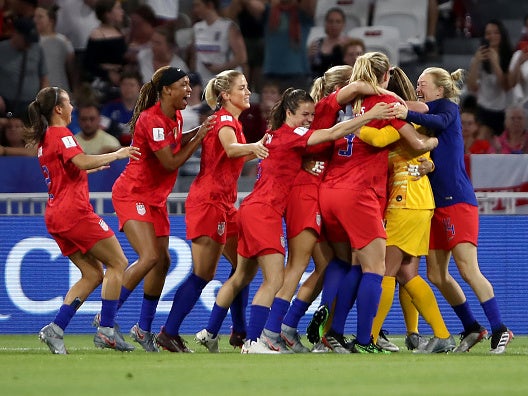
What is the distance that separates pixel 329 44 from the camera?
15.5 meters

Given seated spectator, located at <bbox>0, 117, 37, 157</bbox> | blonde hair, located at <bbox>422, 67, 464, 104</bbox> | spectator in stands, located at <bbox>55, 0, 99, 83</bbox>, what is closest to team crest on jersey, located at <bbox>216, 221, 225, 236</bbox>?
blonde hair, located at <bbox>422, 67, 464, 104</bbox>

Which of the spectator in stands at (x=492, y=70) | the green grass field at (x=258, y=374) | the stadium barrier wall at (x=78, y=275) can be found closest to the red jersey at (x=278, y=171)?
the green grass field at (x=258, y=374)

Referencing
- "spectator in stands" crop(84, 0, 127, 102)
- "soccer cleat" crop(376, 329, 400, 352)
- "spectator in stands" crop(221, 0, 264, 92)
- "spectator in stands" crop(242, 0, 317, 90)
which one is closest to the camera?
"soccer cleat" crop(376, 329, 400, 352)

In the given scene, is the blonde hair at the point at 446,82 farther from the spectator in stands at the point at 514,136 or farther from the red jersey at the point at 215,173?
the spectator in stands at the point at 514,136

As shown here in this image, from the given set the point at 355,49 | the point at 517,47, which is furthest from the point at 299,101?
the point at 517,47

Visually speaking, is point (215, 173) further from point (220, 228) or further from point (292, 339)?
point (292, 339)

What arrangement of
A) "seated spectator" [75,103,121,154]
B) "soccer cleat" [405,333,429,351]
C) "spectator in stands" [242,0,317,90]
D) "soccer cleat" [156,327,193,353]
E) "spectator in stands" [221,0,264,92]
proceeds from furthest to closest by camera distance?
1. "spectator in stands" [221,0,264,92]
2. "spectator in stands" [242,0,317,90]
3. "seated spectator" [75,103,121,154]
4. "soccer cleat" [405,333,429,351]
5. "soccer cleat" [156,327,193,353]

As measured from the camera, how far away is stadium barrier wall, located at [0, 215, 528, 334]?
39.9ft

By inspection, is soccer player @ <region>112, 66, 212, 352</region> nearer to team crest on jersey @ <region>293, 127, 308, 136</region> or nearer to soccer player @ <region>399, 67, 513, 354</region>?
team crest on jersey @ <region>293, 127, 308, 136</region>

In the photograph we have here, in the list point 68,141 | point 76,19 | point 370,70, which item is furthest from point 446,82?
point 76,19

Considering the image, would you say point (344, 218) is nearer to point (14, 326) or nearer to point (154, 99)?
point (154, 99)

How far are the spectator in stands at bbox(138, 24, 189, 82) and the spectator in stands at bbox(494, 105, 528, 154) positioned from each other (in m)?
3.84

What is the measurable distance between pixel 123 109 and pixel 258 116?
4.89ft

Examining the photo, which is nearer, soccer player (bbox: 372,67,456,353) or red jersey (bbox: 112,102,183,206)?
soccer player (bbox: 372,67,456,353)
